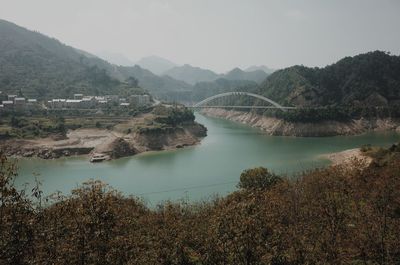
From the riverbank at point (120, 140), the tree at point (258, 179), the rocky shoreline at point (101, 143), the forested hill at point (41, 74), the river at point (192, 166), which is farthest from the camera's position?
the forested hill at point (41, 74)

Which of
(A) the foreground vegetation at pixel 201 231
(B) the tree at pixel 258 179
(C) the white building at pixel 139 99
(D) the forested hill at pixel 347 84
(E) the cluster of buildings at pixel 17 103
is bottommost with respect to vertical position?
(B) the tree at pixel 258 179

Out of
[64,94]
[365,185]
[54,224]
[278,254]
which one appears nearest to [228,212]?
[278,254]

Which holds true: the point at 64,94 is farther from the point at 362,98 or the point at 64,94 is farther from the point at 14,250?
the point at 14,250

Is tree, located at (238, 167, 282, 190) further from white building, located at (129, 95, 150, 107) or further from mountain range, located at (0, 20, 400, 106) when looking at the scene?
white building, located at (129, 95, 150, 107)

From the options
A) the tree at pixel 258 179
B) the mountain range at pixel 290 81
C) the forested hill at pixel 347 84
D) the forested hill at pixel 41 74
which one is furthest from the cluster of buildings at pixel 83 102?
the tree at pixel 258 179

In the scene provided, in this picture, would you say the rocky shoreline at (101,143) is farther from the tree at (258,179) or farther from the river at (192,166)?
the tree at (258,179)

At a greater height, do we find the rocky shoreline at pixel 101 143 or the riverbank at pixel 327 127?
the riverbank at pixel 327 127
